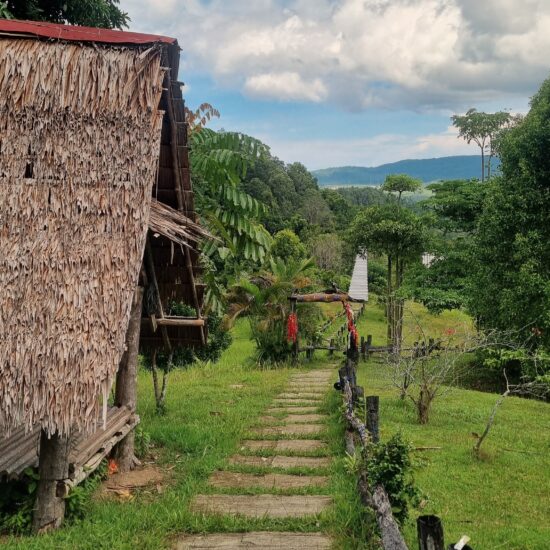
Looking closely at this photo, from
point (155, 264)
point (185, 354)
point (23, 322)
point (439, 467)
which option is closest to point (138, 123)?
point (23, 322)

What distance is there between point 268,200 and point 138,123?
137ft

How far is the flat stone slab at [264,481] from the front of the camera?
22.0 ft

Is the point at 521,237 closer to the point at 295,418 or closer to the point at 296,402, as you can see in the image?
the point at 296,402

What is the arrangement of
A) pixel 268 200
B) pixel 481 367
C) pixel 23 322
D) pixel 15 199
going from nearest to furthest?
pixel 23 322 → pixel 15 199 → pixel 481 367 → pixel 268 200

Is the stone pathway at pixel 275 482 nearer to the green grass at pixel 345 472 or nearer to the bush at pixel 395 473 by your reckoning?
the green grass at pixel 345 472

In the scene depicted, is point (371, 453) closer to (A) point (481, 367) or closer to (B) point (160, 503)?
(B) point (160, 503)

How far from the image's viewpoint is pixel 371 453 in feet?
18.5

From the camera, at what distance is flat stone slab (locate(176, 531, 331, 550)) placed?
5.14 m

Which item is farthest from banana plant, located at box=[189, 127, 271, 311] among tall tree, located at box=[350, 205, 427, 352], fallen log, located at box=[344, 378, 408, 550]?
tall tree, located at box=[350, 205, 427, 352]

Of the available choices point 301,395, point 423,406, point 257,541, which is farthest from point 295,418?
point 257,541

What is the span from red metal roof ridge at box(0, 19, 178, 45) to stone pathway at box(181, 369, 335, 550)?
487 centimetres

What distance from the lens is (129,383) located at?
7445mm

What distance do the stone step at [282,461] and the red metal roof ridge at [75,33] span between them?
5302 mm

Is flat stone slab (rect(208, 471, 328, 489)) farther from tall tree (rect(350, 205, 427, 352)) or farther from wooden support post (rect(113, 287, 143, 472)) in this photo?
tall tree (rect(350, 205, 427, 352))
